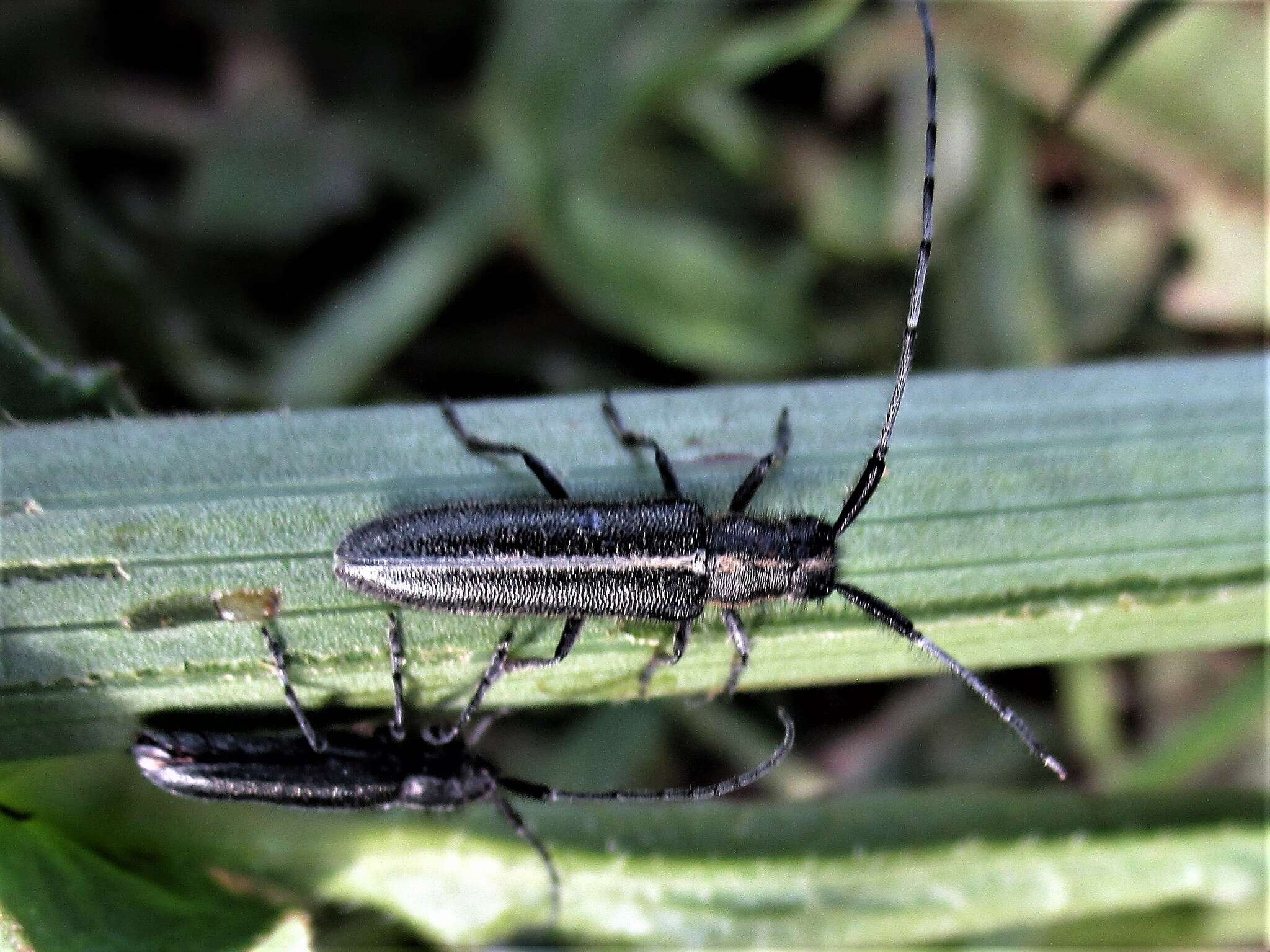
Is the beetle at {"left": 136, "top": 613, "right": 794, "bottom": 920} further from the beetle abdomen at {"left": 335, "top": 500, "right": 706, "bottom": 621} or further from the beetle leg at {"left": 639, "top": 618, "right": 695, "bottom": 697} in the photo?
the beetle leg at {"left": 639, "top": 618, "right": 695, "bottom": 697}

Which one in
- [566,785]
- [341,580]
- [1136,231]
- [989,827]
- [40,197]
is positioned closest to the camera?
[341,580]

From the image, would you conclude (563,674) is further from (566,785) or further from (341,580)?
(566,785)

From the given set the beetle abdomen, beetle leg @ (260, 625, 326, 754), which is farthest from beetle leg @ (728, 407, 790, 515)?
beetle leg @ (260, 625, 326, 754)

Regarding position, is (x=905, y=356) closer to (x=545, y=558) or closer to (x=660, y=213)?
(x=545, y=558)

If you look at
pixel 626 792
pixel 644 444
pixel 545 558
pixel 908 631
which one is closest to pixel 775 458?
pixel 644 444

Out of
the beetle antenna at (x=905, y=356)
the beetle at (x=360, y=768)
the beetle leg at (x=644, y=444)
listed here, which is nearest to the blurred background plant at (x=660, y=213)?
the beetle at (x=360, y=768)

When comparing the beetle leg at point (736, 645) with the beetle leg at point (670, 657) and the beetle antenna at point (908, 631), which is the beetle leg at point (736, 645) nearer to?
the beetle leg at point (670, 657)

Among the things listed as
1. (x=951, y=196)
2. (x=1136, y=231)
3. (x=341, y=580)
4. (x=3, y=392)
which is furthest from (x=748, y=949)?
(x=1136, y=231)
